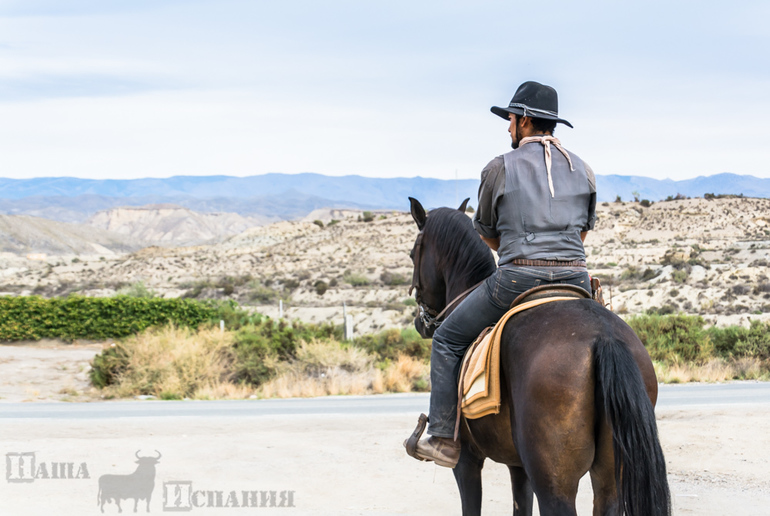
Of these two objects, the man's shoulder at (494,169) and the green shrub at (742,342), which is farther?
the green shrub at (742,342)

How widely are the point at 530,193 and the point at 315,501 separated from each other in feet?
15.1

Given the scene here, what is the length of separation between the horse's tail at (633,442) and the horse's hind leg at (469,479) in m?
1.37

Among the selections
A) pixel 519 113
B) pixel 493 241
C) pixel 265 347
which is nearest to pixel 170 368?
pixel 265 347

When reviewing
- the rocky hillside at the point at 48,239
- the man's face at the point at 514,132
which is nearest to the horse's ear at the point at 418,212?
the man's face at the point at 514,132

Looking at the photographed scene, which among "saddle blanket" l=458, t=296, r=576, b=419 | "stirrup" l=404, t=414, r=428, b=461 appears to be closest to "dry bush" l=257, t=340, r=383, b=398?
"stirrup" l=404, t=414, r=428, b=461

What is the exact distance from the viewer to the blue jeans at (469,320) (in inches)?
170

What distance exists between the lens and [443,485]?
8266 mm

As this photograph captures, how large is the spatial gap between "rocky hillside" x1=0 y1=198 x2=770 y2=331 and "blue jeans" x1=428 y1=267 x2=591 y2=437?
80.9ft

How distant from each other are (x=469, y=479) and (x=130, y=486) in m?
4.31

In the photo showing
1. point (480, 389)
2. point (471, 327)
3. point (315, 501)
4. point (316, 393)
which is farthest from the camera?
point (316, 393)

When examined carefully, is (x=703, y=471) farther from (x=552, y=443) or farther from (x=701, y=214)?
(x=701, y=214)

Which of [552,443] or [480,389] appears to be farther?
[480,389]

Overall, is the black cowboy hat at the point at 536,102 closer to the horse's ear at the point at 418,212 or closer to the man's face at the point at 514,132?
the man's face at the point at 514,132

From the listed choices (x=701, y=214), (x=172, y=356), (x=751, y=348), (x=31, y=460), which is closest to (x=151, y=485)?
(x=31, y=460)
